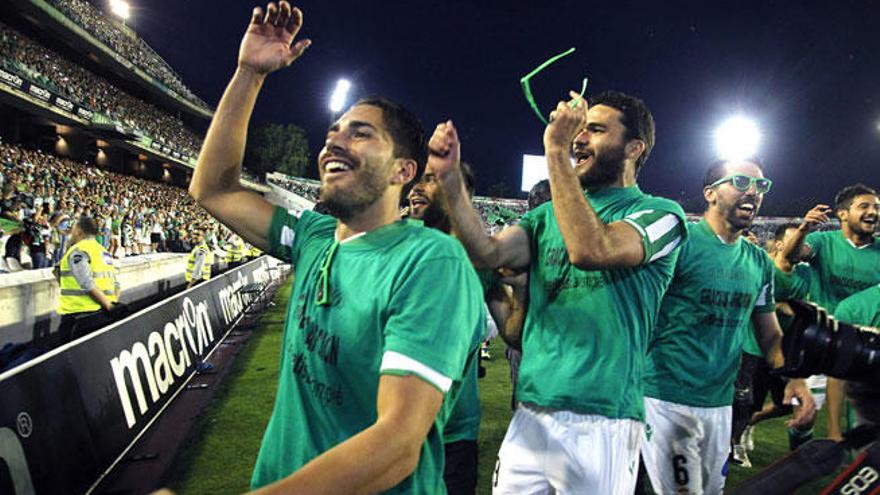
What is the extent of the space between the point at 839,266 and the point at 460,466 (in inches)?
168

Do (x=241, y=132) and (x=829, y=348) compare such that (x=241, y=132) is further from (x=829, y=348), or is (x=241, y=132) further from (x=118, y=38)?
(x=118, y=38)

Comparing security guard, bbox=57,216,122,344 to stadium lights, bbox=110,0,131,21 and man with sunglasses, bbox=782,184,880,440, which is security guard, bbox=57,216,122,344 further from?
stadium lights, bbox=110,0,131,21

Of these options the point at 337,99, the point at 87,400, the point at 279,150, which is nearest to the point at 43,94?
the point at 337,99

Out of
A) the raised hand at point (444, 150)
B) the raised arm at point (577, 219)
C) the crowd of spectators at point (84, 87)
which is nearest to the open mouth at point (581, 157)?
the raised arm at point (577, 219)

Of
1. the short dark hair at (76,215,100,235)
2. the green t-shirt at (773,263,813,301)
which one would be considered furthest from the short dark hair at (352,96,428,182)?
the short dark hair at (76,215,100,235)

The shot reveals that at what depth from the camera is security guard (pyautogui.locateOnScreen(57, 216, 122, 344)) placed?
299 inches

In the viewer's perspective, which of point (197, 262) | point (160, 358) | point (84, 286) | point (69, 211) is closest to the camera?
point (160, 358)

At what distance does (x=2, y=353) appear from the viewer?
200 inches

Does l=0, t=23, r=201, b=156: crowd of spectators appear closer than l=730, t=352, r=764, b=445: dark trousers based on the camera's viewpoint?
No

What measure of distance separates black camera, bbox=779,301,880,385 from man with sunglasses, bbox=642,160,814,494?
196 cm

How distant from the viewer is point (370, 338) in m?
1.61

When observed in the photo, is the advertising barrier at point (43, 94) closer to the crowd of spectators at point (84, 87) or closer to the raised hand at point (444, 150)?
the crowd of spectators at point (84, 87)

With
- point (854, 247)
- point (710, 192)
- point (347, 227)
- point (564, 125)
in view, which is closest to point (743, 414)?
point (854, 247)

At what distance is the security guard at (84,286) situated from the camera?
760cm
